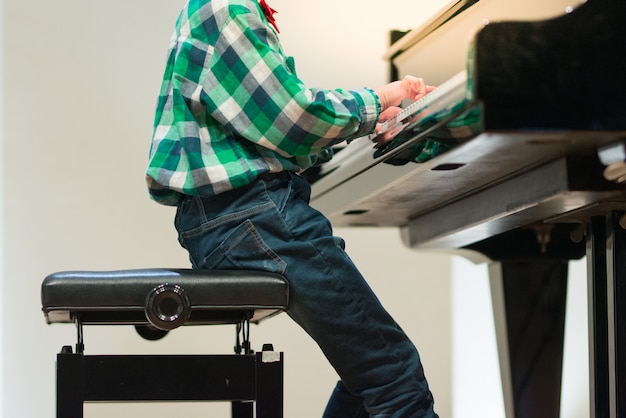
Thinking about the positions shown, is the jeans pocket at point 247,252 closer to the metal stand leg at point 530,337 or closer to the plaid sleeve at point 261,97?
the plaid sleeve at point 261,97

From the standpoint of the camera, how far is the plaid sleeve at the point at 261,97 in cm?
141

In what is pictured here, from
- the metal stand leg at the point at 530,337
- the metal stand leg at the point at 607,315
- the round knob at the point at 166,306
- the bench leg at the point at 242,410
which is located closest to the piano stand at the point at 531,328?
the metal stand leg at the point at 530,337

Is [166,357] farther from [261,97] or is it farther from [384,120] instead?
[384,120]

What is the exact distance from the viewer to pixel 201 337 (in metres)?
2.81

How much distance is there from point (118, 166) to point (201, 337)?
545mm

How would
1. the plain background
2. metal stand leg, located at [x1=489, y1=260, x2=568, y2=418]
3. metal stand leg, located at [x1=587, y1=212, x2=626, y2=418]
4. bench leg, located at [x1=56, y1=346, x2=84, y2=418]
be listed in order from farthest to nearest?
the plain background < metal stand leg, located at [x1=489, y1=260, x2=568, y2=418] < metal stand leg, located at [x1=587, y1=212, x2=626, y2=418] < bench leg, located at [x1=56, y1=346, x2=84, y2=418]

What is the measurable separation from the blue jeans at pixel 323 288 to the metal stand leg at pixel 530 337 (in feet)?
2.11

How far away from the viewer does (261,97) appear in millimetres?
1415

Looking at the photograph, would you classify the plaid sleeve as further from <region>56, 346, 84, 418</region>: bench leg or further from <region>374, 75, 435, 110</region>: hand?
<region>56, 346, 84, 418</region>: bench leg

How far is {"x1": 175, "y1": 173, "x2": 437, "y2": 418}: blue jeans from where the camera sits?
1.43 metres

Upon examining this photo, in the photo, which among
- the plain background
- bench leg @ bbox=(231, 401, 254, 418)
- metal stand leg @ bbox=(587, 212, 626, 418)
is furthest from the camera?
the plain background

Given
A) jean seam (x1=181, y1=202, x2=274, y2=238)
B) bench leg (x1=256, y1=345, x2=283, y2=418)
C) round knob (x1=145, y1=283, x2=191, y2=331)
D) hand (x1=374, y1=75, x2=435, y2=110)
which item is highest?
hand (x1=374, y1=75, x2=435, y2=110)

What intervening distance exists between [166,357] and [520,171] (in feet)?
1.98

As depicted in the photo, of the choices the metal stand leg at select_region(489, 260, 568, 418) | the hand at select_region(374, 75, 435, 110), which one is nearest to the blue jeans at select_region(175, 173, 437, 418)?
the hand at select_region(374, 75, 435, 110)
